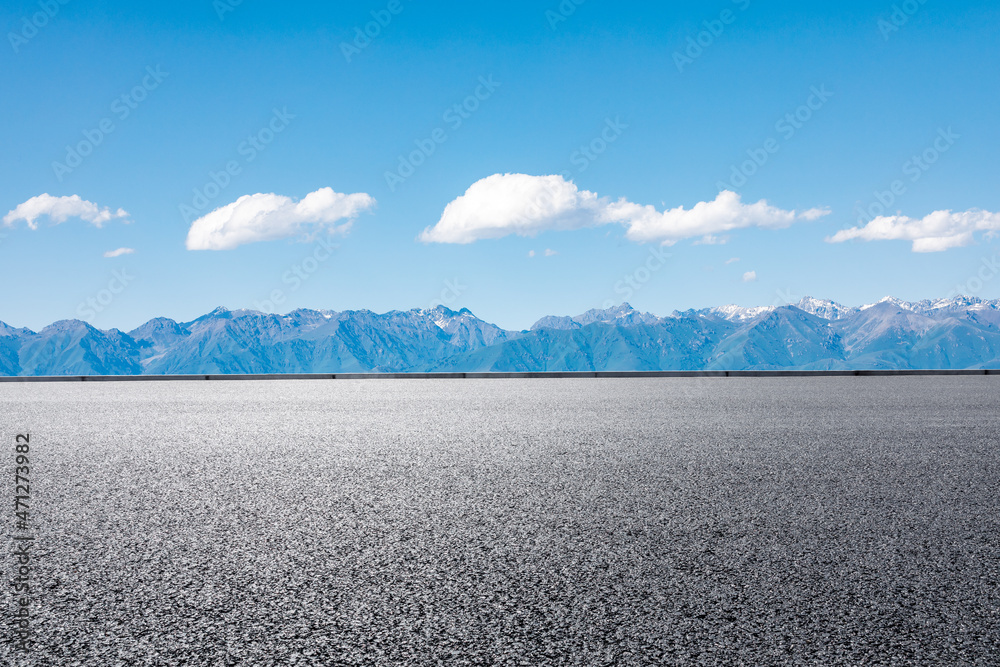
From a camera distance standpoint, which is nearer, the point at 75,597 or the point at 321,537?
the point at 75,597

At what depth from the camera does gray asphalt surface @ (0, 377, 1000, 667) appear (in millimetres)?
3186

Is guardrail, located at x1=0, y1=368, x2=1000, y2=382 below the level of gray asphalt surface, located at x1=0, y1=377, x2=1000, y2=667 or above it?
above

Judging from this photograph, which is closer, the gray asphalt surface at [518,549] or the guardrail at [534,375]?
the gray asphalt surface at [518,549]

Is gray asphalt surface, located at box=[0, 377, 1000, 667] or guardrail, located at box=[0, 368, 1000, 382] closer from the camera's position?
gray asphalt surface, located at box=[0, 377, 1000, 667]

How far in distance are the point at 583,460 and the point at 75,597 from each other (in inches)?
205

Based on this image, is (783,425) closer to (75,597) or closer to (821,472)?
(821,472)

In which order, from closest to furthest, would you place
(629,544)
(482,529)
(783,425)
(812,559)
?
1. (812,559)
2. (629,544)
3. (482,529)
4. (783,425)

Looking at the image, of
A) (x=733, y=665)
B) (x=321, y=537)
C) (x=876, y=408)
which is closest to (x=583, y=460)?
(x=321, y=537)

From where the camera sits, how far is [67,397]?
62.7 feet

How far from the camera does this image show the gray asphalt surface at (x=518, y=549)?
319cm

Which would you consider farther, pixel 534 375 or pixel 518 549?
pixel 534 375

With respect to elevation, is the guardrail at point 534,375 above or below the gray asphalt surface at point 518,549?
above

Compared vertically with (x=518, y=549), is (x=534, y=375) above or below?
above

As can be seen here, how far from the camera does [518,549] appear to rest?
4508 mm
